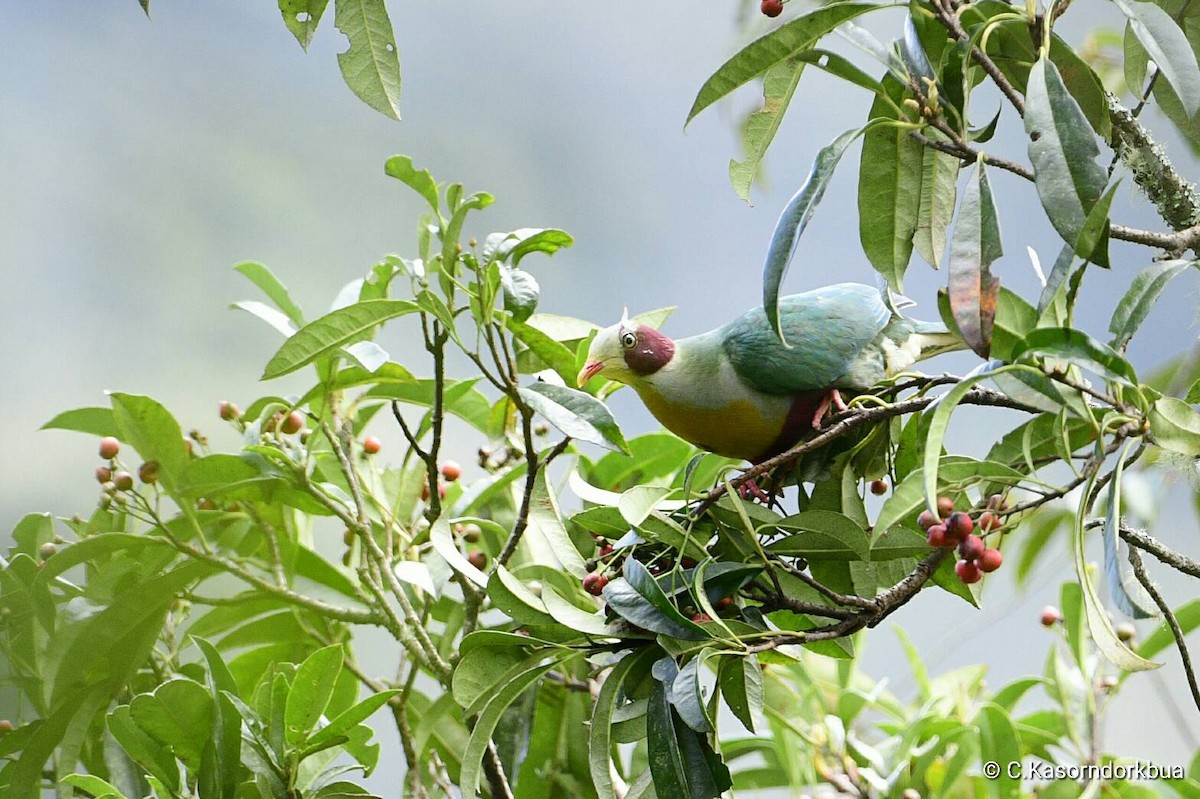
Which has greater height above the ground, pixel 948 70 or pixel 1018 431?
pixel 948 70

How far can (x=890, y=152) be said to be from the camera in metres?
0.89

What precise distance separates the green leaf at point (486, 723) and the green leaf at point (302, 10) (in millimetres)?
518

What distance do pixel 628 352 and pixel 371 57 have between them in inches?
15.6

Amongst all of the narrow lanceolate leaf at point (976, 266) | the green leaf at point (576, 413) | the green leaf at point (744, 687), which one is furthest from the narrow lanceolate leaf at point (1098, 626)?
the green leaf at point (576, 413)

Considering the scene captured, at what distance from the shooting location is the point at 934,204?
918 millimetres

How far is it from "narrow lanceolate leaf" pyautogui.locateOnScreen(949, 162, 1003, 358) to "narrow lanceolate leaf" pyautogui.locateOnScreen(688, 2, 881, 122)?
0.16 metres

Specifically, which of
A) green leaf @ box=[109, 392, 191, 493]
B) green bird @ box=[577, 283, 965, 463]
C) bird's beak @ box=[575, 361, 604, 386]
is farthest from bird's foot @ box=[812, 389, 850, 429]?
green leaf @ box=[109, 392, 191, 493]

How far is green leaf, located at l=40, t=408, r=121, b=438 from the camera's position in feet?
4.04

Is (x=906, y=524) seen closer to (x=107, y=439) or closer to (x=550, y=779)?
(x=550, y=779)

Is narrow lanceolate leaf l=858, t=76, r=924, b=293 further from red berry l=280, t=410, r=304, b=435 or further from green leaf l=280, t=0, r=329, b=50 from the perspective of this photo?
red berry l=280, t=410, r=304, b=435

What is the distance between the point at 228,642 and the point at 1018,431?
3.22 ft

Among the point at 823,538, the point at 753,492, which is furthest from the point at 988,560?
the point at 753,492

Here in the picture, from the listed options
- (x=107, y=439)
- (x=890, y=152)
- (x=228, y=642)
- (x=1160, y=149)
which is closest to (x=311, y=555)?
(x=228, y=642)

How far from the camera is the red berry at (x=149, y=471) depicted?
119 cm
